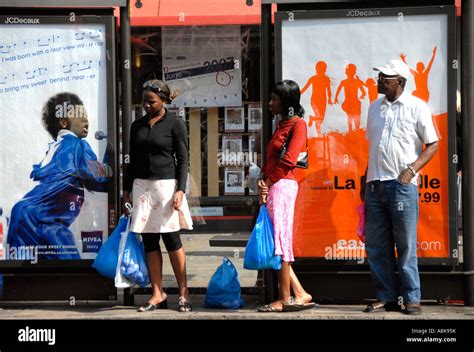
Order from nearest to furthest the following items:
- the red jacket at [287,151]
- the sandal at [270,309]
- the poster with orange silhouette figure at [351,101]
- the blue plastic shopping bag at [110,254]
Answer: the red jacket at [287,151] → the sandal at [270,309] → the blue plastic shopping bag at [110,254] → the poster with orange silhouette figure at [351,101]

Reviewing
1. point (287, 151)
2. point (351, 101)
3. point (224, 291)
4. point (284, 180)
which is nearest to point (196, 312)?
point (224, 291)

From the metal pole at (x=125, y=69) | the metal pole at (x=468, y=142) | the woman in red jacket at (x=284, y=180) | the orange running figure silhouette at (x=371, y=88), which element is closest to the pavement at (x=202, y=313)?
the woman in red jacket at (x=284, y=180)

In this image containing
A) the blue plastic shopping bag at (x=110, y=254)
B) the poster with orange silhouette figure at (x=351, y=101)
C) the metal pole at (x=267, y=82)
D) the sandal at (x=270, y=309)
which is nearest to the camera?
the sandal at (x=270, y=309)

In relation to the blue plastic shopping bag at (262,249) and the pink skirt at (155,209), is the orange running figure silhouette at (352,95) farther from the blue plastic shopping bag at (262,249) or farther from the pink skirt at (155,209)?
the pink skirt at (155,209)

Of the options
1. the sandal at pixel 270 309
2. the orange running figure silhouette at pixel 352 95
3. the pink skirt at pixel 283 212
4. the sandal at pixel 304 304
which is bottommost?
the sandal at pixel 270 309

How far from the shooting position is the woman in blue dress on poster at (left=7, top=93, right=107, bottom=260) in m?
7.87

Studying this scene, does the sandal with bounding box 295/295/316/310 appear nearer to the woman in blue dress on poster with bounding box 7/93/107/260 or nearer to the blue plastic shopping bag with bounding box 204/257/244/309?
the blue plastic shopping bag with bounding box 204/257/244/309

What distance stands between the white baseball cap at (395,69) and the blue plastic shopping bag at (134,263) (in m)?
2.28

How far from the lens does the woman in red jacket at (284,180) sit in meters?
7.36

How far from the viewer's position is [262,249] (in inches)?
288

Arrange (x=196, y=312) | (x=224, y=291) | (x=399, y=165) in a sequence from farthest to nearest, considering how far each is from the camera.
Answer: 1. (x=224, y=291)
2. (x=196, y=312)
3. (x=399, y=165)

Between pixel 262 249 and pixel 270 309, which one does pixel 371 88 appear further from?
pixel 270 309

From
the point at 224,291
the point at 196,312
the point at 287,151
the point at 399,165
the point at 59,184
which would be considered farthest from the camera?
the point at 59,184

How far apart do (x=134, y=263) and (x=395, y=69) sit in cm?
248
